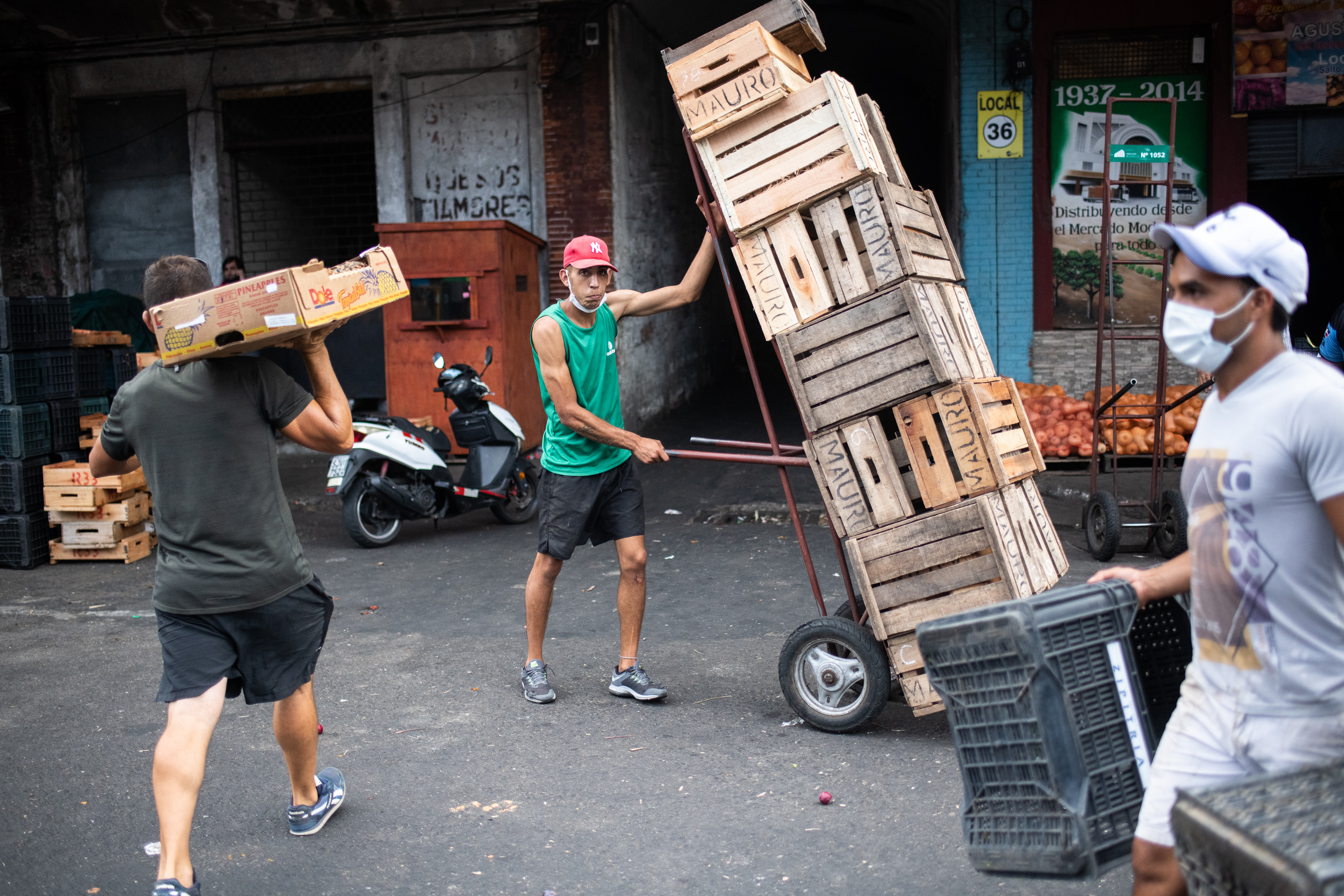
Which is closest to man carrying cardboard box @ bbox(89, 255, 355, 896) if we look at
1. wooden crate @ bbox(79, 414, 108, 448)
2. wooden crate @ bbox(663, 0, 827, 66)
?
wooden crate @ bbox(663, 0, 827, 66)

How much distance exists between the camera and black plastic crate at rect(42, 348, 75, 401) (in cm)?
834

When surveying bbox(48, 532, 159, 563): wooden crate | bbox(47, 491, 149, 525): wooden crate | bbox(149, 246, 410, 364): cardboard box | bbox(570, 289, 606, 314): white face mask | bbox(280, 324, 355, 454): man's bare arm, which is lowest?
bbox(48, 532, 159, 563): wooden crate

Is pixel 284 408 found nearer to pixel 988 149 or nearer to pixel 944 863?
pixel 944 863

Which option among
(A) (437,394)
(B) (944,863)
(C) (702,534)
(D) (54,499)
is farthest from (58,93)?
(B) (944,863)

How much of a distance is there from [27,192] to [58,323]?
19.8 ft

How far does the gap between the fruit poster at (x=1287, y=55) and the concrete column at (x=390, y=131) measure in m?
8.64

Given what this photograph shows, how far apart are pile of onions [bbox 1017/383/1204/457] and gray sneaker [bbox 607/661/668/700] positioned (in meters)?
5.46

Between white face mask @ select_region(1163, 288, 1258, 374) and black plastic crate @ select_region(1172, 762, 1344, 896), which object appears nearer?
black plastic crate @ select_region(1172, 762, 1344, 896)

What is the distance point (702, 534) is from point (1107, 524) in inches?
117

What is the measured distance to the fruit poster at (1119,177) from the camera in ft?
36.2

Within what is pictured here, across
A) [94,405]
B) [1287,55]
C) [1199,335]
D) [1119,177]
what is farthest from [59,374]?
[1287,55]

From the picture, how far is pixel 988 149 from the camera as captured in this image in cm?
1114

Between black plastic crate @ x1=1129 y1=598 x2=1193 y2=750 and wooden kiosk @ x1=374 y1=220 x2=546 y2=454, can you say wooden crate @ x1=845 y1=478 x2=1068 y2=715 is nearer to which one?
black plastic crate @ x1=1129 y1=598 x2=1193 y2=750

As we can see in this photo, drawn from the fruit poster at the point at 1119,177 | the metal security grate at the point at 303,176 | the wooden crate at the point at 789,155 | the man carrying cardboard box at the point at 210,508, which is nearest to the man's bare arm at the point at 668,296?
the wooden crate at the point at 789,155
